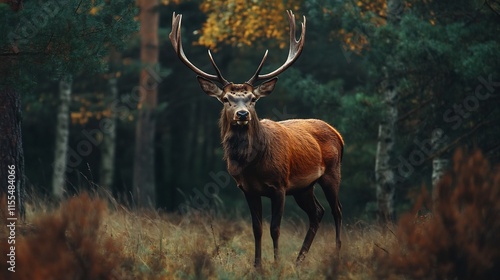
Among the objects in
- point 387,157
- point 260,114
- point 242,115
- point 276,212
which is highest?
point 242,115

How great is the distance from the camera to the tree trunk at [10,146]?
9125 millimetres

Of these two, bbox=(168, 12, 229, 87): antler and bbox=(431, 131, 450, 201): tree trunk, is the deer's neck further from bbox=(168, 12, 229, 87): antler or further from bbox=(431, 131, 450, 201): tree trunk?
bbox=(431, 131, 450, 201): tree trunk

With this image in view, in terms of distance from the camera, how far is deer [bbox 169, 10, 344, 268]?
898 cm

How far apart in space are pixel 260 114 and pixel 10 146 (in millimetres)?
16338

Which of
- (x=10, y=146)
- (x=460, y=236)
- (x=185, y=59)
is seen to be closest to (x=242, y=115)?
(x=185, y=59)

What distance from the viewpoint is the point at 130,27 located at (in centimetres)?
958

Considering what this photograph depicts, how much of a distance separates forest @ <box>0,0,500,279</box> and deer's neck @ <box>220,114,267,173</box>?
0.90 meters

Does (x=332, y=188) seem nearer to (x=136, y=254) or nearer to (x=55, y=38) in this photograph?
(x=136, y=254)

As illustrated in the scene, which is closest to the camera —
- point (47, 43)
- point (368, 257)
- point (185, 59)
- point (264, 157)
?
point (368, 257)

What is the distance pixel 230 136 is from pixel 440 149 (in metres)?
6.55

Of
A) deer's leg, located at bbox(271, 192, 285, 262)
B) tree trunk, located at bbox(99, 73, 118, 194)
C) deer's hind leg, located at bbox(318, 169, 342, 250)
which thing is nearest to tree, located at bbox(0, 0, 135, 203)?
deer's leg, located at bbox(271, 192, 285, 262)

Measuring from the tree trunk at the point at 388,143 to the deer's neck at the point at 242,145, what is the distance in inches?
234

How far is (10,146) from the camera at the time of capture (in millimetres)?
9188

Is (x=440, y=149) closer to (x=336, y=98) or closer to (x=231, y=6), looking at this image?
(x=336, y=98)
